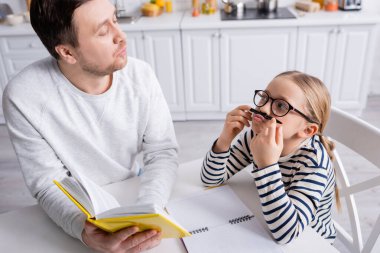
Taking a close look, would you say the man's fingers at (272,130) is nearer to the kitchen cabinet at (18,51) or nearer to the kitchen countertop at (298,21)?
the kitchen countertop at (298,21)

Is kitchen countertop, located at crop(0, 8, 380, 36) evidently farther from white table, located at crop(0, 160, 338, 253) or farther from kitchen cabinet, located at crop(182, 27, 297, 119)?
white table, located at crop(0, 160, 338, 253)

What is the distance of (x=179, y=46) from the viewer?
290 cm

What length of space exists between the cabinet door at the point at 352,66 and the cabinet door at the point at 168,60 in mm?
1245

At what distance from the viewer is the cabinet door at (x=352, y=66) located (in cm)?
278

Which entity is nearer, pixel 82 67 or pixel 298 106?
pixel 298 106

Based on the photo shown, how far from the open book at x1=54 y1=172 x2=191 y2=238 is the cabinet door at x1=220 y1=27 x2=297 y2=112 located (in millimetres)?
2213

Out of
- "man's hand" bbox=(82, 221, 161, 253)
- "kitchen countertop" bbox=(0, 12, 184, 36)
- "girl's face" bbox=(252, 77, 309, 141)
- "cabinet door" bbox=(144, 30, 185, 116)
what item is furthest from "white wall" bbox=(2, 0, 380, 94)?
"man's hand" bbox=(82, 221, 161, 253)

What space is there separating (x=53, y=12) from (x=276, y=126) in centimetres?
73

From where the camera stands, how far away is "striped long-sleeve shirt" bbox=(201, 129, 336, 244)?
3.00 ft

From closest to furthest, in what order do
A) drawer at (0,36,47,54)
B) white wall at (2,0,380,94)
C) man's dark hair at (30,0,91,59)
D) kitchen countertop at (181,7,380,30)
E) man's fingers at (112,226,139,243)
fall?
man's fingers at (112,226,139,243) < man's dark hair at (30,0,91,59) < kitchen countertop at (181,7,380,30) < drawer at (0,36,47,54) < white wall at (2,0,380,94)

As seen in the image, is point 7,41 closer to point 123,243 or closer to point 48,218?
point 48,218

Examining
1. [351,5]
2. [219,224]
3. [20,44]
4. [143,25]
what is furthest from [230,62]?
[219,224]

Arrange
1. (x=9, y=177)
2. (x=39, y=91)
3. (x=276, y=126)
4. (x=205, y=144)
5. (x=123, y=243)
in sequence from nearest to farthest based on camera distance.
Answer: (x=123, y=243), (x=276, y=126), (x=39, y=91), (x=9, y=177), (x=205, y=144)

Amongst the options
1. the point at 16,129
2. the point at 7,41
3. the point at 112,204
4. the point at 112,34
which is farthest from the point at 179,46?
the point at 112,204
